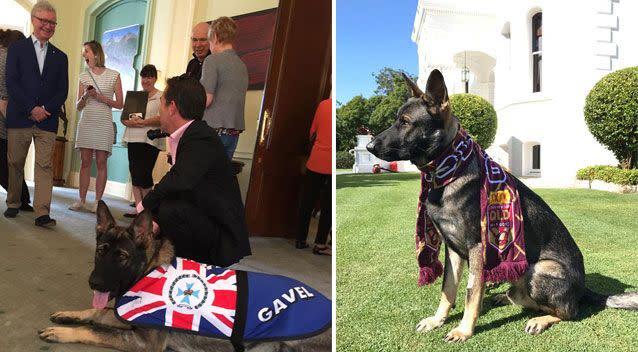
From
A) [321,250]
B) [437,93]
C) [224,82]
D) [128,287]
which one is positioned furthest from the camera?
[321,250]

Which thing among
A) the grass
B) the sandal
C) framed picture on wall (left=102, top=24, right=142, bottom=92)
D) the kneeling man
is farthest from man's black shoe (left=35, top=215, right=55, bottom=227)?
the grass

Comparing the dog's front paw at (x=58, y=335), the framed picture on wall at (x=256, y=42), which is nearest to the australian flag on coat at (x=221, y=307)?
the dog's front paw at (x=58, y=335)

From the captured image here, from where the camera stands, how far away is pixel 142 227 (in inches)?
73.5

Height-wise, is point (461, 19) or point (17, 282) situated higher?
point (461, 19)

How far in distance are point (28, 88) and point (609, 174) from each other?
339cm

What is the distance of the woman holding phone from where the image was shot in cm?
402

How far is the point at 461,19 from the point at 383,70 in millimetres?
326

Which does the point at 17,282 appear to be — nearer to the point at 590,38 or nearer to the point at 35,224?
the point at 35,224

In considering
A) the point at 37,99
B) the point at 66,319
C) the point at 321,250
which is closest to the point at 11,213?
the point at 37,99

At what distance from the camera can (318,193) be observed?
3752 mm

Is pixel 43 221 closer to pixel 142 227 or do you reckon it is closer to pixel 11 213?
pixel 11 213

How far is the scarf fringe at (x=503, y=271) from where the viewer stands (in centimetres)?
154

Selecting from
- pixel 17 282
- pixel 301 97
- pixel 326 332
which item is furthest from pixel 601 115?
pixel 301 97

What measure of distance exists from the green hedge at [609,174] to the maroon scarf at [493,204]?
28cm
